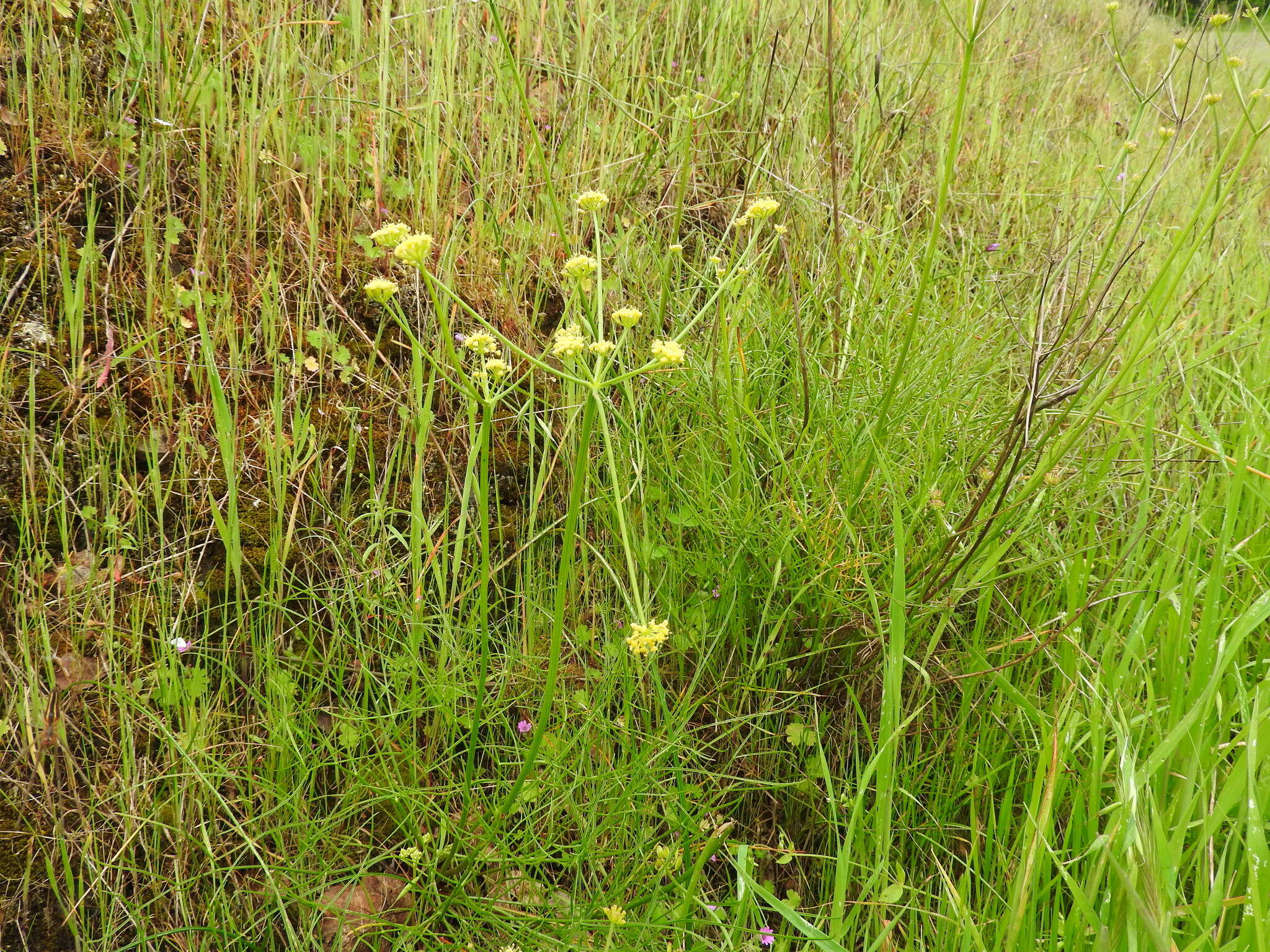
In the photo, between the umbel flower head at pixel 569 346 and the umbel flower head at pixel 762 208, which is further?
the umbel flower head at pixel 762 208

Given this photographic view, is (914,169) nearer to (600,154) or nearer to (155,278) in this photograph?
(600,154)

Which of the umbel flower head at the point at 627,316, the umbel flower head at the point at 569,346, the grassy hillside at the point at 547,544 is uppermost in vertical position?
the umbel flower head at the point at 627,316

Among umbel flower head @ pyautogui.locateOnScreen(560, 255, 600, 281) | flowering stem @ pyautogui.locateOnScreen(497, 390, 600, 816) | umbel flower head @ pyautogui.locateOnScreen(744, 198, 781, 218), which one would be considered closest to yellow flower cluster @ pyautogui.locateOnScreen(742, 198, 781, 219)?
umbel flower head @ pyautogui.locateOnScreen(744, 198, 781, 218)

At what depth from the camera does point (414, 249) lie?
99cm

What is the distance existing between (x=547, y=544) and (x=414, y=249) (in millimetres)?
822

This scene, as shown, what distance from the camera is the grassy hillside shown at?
1.26 m

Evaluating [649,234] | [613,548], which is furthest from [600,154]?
[613,548]

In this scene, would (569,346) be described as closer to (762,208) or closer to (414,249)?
(414,249)

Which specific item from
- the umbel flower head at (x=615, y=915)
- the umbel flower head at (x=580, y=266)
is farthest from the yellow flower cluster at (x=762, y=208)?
the umbel flower head at (x=615, y=915)

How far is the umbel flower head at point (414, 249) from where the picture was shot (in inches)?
38.4

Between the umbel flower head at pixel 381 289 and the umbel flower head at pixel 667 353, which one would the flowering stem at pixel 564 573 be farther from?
the umbel flower head at pixel 381 289

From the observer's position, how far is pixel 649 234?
6.81 feet

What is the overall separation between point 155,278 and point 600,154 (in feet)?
3.49

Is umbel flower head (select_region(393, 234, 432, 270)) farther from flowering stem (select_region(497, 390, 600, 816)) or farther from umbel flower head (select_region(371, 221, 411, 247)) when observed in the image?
flowering stem (select_region(497, 390, 600, 816))
